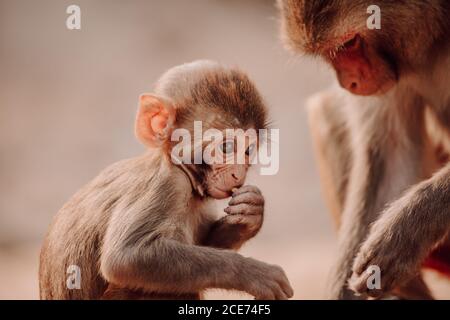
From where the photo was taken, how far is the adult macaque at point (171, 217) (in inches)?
139

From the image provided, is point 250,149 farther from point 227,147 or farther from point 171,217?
point 171,217

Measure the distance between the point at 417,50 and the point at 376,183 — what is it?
123cm

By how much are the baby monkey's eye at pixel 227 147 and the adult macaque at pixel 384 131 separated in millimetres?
1076

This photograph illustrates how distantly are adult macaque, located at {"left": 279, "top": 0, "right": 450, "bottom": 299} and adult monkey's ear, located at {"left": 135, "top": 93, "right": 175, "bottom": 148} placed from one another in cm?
122

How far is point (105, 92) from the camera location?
9.05 m

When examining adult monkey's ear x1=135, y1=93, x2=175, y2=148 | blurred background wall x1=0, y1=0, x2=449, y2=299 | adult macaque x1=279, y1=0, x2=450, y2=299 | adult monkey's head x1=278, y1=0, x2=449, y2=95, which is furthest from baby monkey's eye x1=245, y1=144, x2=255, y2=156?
blurred background wall x1=0, y1=0, x2=449, y2=299

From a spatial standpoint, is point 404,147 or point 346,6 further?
point 404,147

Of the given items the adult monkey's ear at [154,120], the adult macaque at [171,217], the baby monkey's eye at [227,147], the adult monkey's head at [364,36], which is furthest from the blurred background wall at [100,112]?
the baby monkey's eye at [227,147]

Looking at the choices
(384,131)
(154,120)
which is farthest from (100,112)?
(154,120)

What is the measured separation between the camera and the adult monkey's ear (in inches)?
146

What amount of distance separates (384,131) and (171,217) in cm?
261

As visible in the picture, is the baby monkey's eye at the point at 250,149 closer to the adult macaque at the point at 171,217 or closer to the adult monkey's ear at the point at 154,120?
the adult macaque at the point at 171,217
